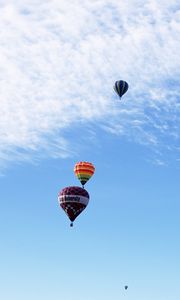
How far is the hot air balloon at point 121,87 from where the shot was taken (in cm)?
8825

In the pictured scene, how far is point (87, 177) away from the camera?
85125 mm

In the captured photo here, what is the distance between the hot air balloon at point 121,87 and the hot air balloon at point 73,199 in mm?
16389

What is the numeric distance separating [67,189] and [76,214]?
13.2ft

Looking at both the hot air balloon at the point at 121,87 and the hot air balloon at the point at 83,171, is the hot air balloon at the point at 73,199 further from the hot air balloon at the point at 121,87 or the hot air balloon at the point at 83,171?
the hot air balloon at the point at 121,87

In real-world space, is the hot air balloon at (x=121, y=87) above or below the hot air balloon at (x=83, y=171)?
above

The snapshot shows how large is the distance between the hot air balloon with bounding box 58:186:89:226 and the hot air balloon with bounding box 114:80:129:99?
1639cm

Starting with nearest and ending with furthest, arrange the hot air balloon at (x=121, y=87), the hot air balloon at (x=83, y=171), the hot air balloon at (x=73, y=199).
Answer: the hot air balloon at (x=73, y=199) → the hot air balloon at (x=83, y=171) → the hot air balloon at (x=121, y=87)

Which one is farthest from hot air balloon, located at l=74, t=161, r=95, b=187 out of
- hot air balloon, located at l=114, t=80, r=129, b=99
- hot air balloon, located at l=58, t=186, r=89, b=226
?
hot air balloon, located at l=114, t=80, r=129, b=99

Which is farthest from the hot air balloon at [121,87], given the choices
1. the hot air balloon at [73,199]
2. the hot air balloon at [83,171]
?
the hot air balloon at [73,199]

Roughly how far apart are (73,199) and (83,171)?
6312mm

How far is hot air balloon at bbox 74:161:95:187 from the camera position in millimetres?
85000

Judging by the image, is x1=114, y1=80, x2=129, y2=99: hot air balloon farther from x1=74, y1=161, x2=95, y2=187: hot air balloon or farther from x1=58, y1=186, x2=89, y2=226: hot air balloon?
x1=58, y1=186, x2=89, y2=226: hot air balloon

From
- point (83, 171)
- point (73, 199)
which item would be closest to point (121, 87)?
point (83, 171)

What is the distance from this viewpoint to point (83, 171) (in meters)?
85.1
